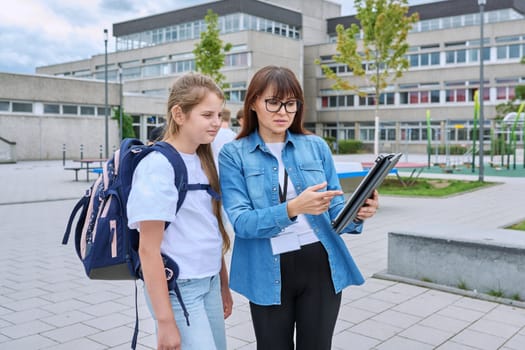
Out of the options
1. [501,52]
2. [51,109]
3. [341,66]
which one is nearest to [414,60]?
[501,52]

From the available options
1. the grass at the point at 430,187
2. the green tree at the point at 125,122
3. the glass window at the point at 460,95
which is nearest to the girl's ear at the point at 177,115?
the grass at the point at 430,187

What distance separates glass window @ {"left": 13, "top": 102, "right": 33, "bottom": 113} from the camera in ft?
116

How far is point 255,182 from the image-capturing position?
2.37 m

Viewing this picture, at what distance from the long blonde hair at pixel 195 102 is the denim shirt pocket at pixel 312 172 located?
1.23 feet

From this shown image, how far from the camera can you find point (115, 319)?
194 inches

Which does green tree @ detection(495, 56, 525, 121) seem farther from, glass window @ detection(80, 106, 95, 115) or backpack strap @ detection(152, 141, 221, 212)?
backpack strap @ detection(152, 141, 221, 212)

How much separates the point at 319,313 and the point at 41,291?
→ 170 inches

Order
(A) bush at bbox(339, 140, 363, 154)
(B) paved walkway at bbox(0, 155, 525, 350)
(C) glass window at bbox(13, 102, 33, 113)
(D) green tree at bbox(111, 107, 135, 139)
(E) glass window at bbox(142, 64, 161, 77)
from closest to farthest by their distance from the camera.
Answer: (B) paved walkway at bbox(0, 155, 525, 350), (C) glass window at bbox(13, 102, 33, 113), (D) green tree at bbox(111, 107, 135, 139), (A) bush at bbox(339, 140, 363, 154), (E) glass window at bbox(142, 64, 161, 77)

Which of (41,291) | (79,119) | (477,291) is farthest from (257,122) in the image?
(79,119)

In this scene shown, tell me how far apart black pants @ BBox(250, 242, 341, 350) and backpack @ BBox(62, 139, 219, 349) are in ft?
1.39

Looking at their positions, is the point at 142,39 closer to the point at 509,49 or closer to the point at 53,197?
the point at 509,49

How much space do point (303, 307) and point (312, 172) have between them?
1.92ft

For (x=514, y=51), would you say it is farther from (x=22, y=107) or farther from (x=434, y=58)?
(x=22, y=107)

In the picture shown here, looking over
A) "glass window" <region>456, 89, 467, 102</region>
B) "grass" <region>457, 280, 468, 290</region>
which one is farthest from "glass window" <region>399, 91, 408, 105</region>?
"grass" <region>457, 280, 468, 290</region>
